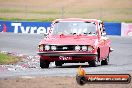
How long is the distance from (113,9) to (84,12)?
4.20m

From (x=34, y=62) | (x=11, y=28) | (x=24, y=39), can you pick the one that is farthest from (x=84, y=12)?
(x=34, y=62)

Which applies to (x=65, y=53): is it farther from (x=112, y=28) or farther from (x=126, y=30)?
(x=112, y=28)

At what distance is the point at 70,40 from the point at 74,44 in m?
0.42

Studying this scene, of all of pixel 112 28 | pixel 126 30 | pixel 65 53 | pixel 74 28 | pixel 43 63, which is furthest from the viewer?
pixel 112 28

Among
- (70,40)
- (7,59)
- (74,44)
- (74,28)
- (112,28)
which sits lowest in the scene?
(7,59)

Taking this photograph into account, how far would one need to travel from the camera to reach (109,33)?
45938mm

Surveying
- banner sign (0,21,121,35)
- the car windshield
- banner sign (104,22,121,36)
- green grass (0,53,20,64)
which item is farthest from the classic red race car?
banner sign (0,21,121,35)

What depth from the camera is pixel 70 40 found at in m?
21.1

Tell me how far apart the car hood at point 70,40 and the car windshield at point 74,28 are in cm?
33

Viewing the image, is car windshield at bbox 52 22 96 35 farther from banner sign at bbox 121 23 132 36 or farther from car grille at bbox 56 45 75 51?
banner sign at bbox 121 23 132 36

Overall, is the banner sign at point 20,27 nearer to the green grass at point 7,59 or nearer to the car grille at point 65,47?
the green grass at point 7,59

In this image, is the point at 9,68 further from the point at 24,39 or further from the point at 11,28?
the point at 11,28

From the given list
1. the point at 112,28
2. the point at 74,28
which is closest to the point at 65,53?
the point at 74,28

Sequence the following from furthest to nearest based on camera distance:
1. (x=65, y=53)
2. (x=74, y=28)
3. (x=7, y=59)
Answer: (x=7, y=59)
(x=74, y=28)
(x=65, y=53)
